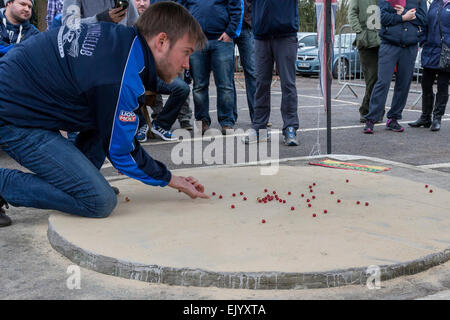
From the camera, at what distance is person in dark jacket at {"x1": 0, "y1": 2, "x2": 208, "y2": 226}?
3.27m

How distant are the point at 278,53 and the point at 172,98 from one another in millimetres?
1345

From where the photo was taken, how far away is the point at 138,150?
11.5 feet

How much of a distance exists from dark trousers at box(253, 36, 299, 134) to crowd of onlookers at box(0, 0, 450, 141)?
0.01 meters

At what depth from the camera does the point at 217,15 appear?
708 centimetres

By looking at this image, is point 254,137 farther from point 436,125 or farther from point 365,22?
point 365,22

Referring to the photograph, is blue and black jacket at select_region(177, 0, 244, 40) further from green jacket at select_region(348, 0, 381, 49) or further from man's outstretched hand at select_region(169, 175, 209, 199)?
man's outstretched hand at select_region(169, 175, 209, 199)

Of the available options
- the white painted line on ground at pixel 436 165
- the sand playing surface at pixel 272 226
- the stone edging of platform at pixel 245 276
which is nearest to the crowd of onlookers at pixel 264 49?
the white painted line on ground at pixel 436 165

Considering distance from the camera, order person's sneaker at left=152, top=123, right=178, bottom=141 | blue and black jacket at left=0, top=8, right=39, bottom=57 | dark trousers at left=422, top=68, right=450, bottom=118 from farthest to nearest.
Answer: dark trousers at left=422, top=68, right=450, bottom=118, person's sneaker at left=152, top=123, right=178, bottom=141, blue and black jacket at left=0, top=8, right=39, bottom=57

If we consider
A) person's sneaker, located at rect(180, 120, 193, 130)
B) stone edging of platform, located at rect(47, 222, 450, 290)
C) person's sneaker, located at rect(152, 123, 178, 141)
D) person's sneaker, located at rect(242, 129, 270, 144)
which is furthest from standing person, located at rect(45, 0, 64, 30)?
stone edging of platform, located at rect(47, 222, 450, 290)

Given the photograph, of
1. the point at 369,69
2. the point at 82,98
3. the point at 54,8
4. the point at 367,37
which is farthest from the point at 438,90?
the point at 82,98

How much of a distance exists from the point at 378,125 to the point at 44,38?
5.95 m

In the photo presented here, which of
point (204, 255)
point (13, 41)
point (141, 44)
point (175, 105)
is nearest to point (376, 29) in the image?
point (175, 105)

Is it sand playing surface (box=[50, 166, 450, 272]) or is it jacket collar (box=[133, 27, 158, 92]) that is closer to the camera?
sand playing surface (box=[50, 166, 450, 272])

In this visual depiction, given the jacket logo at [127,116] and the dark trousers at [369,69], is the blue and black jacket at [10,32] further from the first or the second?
the dark trousers at [369,69]
